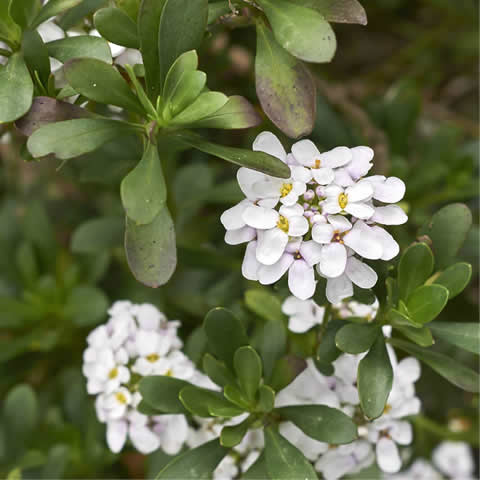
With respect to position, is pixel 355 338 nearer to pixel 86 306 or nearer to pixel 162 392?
pixel 162 392

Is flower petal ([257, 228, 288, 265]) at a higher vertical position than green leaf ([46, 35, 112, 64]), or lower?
lower

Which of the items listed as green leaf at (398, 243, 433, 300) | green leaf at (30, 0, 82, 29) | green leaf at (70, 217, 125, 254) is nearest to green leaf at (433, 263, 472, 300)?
green leaf at (398, 243, 433, 300)

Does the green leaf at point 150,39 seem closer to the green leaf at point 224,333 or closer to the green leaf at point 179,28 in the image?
the green leaf at point 179,28

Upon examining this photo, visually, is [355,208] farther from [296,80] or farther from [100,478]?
[100,478]

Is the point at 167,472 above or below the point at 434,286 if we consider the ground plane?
below

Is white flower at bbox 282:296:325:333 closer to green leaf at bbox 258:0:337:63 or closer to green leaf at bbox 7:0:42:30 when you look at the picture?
green leaf at bbox 258:0:337:63

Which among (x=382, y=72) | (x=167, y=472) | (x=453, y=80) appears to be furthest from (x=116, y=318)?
(x=453, y=80)
